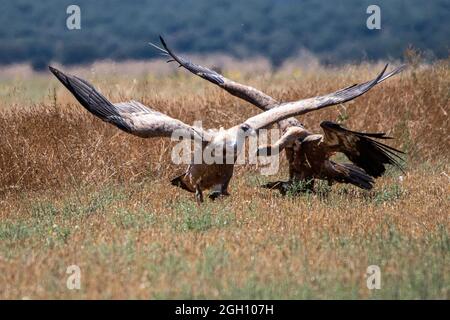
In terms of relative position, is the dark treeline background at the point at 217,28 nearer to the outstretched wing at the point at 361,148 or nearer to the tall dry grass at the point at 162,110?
the tall dry grass at the point at 162,110

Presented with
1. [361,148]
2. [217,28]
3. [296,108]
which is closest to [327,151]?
[361,148]

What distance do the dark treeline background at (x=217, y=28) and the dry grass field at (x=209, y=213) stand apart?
2512 cm

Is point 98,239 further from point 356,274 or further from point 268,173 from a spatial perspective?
point 268,173

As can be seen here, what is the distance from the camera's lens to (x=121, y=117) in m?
8.68

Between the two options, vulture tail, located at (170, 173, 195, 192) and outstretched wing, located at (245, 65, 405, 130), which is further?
vulture tail, located at (170, 173, 195, 192)

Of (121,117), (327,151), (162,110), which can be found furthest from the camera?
(162,110)

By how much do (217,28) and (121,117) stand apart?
46.2m

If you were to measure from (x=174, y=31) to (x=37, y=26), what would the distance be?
32.6 ft

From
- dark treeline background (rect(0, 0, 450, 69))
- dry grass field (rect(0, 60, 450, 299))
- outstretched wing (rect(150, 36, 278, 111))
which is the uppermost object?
dark treeline background (rect(0, 0, 450, 69))

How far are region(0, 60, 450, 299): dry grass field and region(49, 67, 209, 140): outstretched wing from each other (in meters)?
0.84

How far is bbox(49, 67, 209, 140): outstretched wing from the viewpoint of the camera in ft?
28.1

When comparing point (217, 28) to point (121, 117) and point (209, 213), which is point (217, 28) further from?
point (209, 213)

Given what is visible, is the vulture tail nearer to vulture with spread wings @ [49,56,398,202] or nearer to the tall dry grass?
vulture with spread wings @ [49,56,398,202]

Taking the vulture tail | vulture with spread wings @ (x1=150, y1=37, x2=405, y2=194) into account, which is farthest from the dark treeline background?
the vulture tail
